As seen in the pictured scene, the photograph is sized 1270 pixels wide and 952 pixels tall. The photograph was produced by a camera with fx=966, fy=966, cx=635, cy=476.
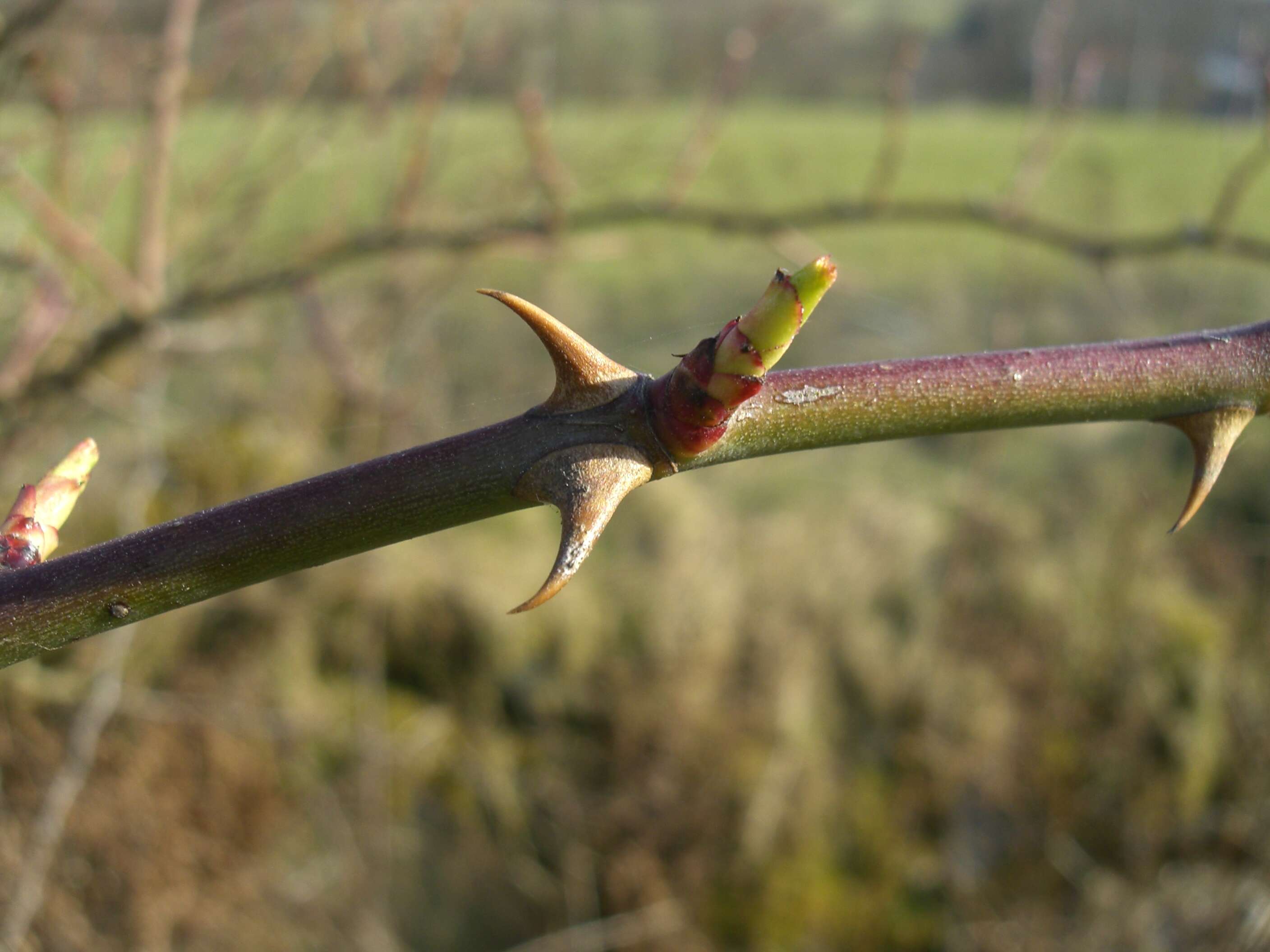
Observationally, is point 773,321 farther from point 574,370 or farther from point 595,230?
point 595,230

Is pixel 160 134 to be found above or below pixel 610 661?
above

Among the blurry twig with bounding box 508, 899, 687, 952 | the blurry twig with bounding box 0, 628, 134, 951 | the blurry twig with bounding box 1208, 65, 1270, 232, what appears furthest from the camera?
the blurry twig with bounding box 508, 899, 687, 952

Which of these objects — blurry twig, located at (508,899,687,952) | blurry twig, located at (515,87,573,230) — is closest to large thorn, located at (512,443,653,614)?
blurry twig, located at (515,87,573,230)

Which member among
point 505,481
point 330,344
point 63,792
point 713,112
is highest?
point 505,481

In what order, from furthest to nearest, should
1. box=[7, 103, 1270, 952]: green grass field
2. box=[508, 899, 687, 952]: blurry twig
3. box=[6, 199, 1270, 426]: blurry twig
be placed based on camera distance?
1. box=[508, 899, 687, 952]: blurry twig
2. box=[7, 103, 1270, 952]: green grass field
3. box=[6, 199, 1270, 426]: blurry twig

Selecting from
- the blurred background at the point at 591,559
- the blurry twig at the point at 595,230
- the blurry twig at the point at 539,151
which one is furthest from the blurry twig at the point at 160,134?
the blurry twig at the point at 539,151

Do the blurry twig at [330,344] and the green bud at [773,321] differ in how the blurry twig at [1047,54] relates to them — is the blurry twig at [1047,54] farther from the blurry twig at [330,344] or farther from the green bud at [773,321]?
the green bud at [773,321]

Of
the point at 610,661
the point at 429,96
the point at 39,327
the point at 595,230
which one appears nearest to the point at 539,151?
the point at 595,230

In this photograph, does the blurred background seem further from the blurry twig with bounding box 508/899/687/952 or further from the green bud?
the green bud

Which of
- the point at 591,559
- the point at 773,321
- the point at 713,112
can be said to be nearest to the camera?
the point at 773,321
